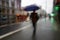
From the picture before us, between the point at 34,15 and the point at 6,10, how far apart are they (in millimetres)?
13028

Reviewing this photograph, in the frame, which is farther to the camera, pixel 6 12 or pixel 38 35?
pixel 6 12

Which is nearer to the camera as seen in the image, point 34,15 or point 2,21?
point 34,15

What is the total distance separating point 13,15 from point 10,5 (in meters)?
2.07

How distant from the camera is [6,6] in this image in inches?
950

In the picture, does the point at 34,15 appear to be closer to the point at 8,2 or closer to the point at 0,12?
the point at 0,12

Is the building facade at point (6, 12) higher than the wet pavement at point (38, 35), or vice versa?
the building facade at point (6, 12)

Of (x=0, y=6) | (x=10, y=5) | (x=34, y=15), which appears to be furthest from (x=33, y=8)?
(x=10, y=5)

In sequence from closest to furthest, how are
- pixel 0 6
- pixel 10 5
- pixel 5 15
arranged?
1. pixel 0 6
2. pixel 5 15
3. pixel 10 5

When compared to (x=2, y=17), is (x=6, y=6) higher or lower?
higher

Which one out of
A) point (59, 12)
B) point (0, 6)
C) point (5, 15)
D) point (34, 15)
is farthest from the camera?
point (59, 12)

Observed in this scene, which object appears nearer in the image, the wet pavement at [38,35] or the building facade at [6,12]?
the wet pavement at [38,35]

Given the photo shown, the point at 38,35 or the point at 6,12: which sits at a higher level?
the point at 6,12

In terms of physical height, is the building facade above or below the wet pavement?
above

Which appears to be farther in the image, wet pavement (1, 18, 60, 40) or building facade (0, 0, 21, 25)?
building facade (0, 0, 21, 25)
